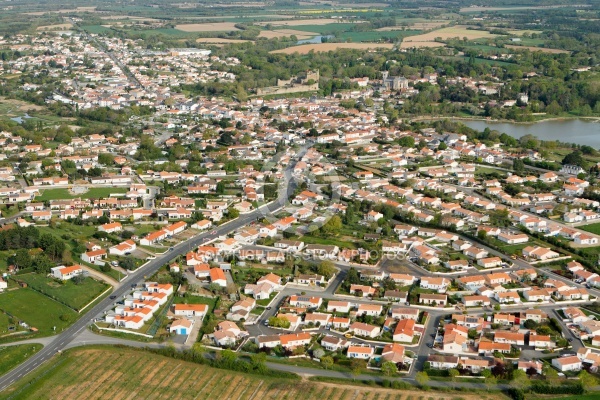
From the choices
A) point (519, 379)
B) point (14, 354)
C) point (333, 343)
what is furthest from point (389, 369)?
point (14, 354)

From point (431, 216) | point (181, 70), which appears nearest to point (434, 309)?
point (431, 216)

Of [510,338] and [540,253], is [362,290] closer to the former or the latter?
[510,338]

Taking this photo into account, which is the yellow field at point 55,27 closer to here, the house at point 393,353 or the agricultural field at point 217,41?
the agricultural field at point 217,41

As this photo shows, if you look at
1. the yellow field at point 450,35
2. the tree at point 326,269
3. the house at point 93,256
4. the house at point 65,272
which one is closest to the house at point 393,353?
the tree at point 326,269

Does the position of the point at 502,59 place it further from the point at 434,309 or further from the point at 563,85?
the point at 434,309

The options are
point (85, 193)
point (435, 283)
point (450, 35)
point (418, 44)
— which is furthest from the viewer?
point (450, 35)

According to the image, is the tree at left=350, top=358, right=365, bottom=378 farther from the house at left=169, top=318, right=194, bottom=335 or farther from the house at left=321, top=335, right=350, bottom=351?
the house at left=169, top=318, right=194, bottom=335

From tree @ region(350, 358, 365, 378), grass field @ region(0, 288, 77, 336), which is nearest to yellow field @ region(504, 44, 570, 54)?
tree @ region(350, 358, 365, 378)
